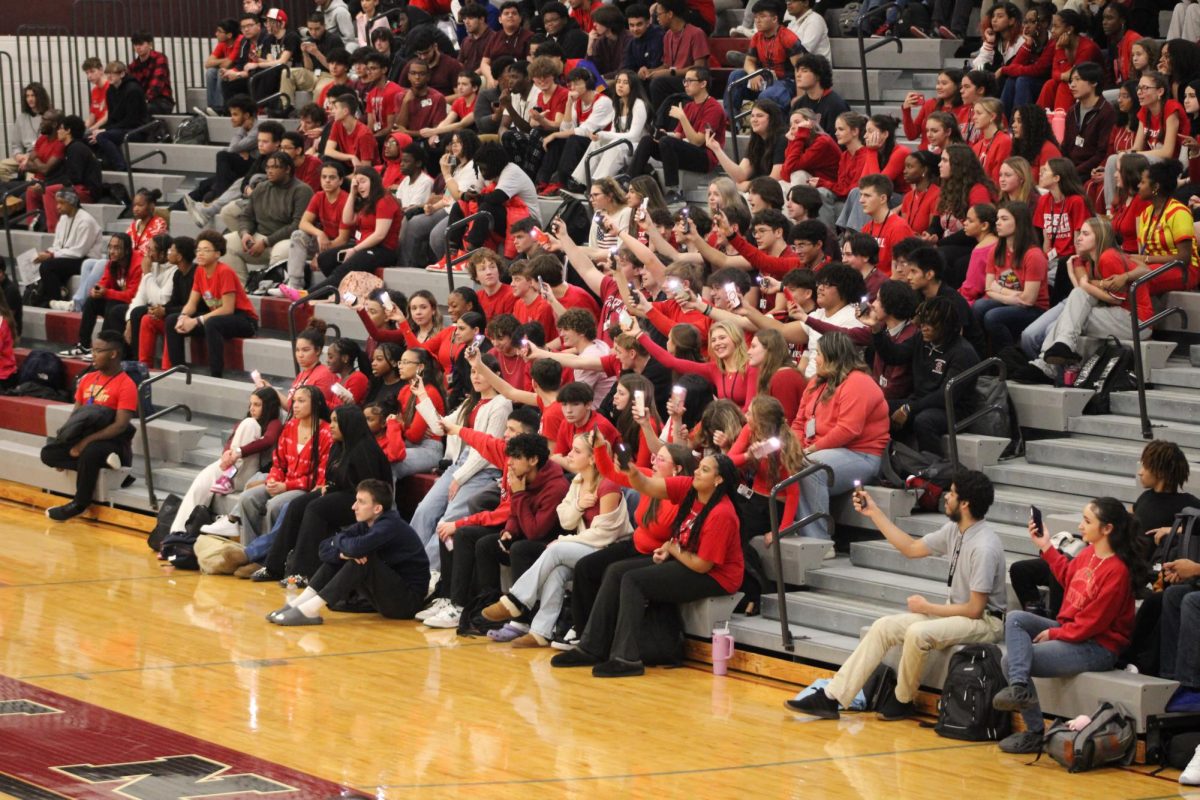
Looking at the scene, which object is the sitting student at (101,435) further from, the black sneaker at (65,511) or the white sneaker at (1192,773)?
the white sneaker at (1192,773)

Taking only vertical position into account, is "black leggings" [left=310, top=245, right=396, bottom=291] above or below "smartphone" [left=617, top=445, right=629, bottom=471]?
above

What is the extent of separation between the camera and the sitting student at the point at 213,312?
15.0 m

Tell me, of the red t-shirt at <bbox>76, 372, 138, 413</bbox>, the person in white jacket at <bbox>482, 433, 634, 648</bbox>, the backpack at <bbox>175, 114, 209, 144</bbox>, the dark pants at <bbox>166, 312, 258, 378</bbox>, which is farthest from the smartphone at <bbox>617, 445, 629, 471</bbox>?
the backpack at <bbox>175, 114, 209, 144</bbox>

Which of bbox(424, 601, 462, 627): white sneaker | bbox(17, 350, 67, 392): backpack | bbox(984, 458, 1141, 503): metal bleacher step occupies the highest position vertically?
bbox(984, 458, 1141, 503): metal bleacher step

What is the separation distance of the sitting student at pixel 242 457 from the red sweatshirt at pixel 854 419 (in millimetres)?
4253

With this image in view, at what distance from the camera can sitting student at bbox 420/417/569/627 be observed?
11.0 metres

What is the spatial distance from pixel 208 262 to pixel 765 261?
5.01m

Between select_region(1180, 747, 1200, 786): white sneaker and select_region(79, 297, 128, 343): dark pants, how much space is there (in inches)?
404

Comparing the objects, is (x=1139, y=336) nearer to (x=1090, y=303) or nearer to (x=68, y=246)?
(x=1090, y=303)

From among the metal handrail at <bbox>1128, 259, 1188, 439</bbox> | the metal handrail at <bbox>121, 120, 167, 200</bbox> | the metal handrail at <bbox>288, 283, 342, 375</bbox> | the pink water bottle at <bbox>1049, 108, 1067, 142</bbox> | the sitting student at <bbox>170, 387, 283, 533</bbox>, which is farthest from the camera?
the metal handrail at <bbox>121, 120, 167, 200</bbox>

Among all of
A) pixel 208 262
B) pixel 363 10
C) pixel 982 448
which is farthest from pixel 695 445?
pixel 363 10

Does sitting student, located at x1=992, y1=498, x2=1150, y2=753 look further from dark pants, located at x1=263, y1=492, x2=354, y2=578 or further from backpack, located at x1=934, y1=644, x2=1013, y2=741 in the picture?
dark pants, located at x1=263, y1=492, x2=354, y2=578

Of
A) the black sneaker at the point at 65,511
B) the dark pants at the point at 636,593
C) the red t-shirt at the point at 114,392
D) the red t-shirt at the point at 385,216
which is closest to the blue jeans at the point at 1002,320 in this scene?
the dark pants at the point at 636,593

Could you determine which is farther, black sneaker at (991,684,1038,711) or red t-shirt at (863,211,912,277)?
red t-shirt at (863,211,912,277)
